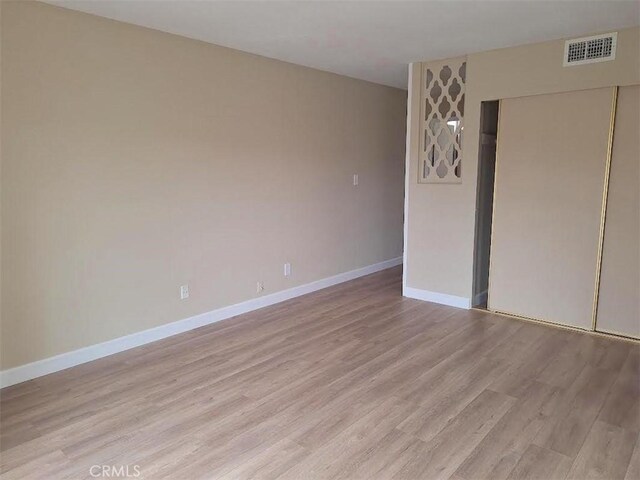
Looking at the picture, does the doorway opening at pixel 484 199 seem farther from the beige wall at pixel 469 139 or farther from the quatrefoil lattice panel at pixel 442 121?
the quatrefoil lattice panel at pixel 442 121

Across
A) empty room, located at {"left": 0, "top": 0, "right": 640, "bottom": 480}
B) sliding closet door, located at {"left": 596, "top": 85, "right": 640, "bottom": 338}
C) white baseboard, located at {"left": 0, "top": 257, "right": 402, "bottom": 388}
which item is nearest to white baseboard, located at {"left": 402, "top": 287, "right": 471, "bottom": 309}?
empty room, located at {"left": 0, "top": 0, "right": 640, "bottom": 480}

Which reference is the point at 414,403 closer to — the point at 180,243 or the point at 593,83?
the point at 180,243

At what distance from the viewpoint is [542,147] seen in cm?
400

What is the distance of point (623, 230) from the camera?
367 centimetres

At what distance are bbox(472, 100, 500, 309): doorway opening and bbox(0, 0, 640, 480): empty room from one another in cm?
3

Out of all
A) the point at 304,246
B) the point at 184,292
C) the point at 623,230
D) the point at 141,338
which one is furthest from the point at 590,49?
the point at 141,338

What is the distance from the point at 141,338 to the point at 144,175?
51.1 inches

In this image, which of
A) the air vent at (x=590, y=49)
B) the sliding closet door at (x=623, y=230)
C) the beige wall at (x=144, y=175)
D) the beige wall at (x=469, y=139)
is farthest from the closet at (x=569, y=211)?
the beige wall at (x=144, y=175)

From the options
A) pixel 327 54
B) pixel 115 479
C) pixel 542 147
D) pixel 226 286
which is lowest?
pixel 115 479

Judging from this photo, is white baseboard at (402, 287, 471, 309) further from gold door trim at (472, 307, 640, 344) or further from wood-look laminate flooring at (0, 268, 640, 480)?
wood-look laminate flooring at (0, 268, 640, 480)

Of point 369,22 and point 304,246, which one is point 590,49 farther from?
point 304,246

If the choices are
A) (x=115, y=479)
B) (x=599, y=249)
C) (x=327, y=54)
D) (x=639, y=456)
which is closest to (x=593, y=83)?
(x=599, y=249)

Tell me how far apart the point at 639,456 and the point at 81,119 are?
3.85m

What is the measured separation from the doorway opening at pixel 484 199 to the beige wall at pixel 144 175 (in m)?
1.67
